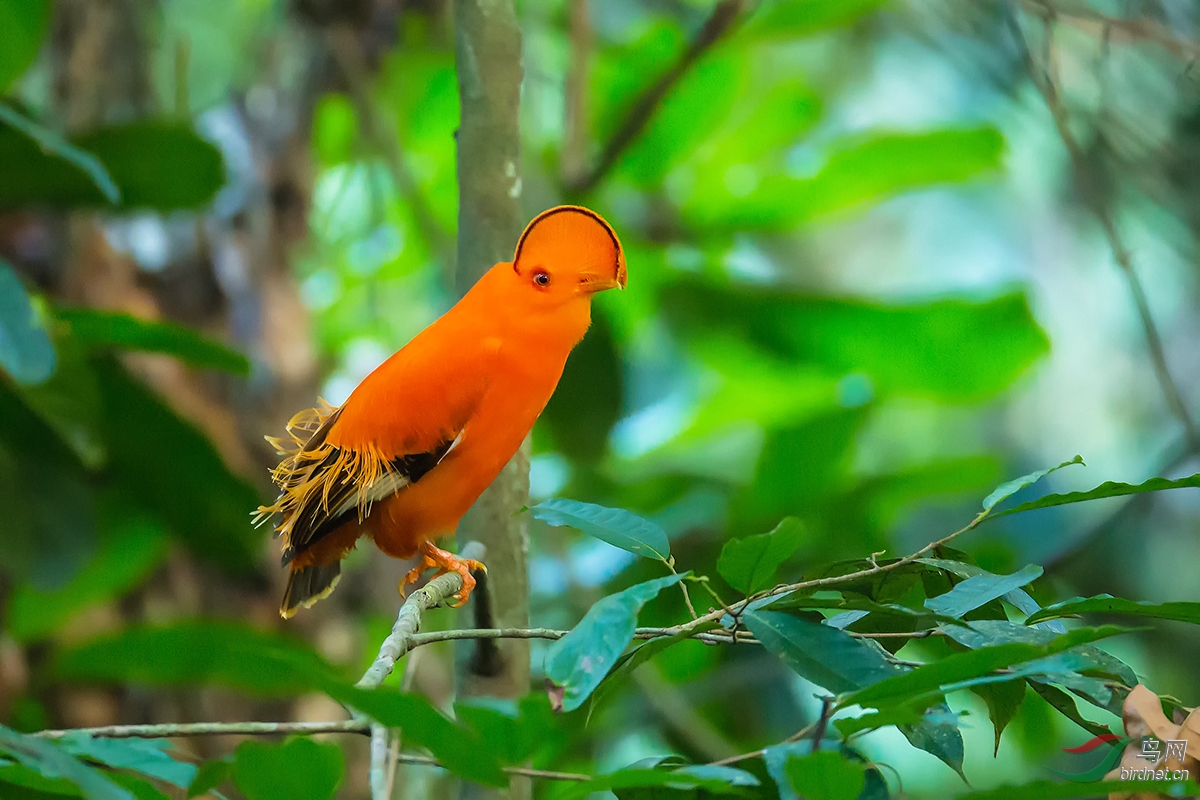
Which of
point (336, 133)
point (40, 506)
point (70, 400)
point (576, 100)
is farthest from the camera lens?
point (336, 133)

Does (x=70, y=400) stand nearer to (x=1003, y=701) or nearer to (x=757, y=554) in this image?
(x=757, y=554)

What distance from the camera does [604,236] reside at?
37.9 inches

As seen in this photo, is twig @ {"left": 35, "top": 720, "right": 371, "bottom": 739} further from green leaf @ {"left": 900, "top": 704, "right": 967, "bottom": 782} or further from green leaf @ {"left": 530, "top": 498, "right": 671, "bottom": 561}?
green leaf @ {"left": 900, "top": 704, "right": 967, "bottom": 782}

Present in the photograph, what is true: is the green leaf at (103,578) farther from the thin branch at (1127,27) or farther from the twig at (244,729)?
the thin branch at (1127,27)

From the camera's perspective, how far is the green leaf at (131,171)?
2033mm

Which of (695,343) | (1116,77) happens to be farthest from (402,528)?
(1116,77)

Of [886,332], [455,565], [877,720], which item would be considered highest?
[886,332]

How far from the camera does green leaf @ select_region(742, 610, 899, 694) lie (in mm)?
687

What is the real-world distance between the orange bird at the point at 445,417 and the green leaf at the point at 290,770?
510mm

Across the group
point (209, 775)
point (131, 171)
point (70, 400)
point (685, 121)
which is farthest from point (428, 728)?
point (685, 121)

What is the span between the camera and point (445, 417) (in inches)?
45.3

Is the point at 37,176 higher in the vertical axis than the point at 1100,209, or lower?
higher

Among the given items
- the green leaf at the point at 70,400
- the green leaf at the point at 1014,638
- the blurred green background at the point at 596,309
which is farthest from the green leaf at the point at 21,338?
the green leaf at the point at 1014,638

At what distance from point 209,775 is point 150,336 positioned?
1.48 metres
